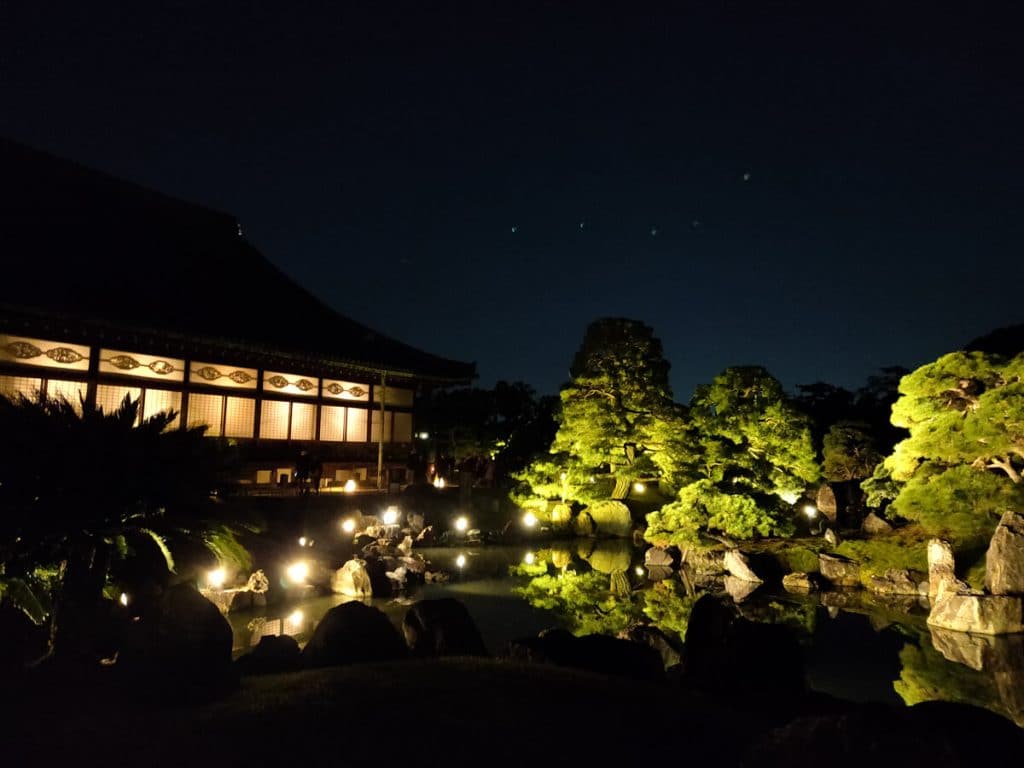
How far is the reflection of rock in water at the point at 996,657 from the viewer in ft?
→ 30.2

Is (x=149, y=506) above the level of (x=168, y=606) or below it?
above

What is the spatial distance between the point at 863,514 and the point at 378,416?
21.1m

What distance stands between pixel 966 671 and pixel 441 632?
8.75 m

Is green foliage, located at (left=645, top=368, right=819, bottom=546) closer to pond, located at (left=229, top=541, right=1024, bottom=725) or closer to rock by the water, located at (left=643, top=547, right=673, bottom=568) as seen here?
rock by the water, located at (left=643, top=547, right=673, bottom=568)

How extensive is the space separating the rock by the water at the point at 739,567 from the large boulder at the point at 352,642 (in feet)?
39.4

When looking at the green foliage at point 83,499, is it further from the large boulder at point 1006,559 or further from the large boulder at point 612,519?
the large boulder at point 612,519

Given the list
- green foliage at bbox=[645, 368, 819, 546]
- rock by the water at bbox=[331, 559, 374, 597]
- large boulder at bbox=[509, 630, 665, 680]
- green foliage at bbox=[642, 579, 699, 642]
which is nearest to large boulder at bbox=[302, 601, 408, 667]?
large boulder at bbox=[509, 630, 665, 680]

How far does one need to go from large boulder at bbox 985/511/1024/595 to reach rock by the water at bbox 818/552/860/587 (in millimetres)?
3414

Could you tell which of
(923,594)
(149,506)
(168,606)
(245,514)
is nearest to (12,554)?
(149,506)

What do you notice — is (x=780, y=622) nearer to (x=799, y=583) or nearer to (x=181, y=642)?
(x=799, y=583)

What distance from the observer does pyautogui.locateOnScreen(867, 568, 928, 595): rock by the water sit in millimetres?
15352

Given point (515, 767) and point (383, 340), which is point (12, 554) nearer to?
point (515, 767)

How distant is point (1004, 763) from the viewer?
4203mm

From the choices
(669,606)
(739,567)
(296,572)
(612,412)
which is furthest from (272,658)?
(612,412)
